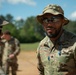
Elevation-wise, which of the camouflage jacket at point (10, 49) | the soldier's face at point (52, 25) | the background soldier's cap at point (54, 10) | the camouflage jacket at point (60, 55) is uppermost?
the camouflage jacket at point (10, 49)

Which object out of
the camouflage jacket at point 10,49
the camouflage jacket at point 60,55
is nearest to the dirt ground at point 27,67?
the camouflage jacket at point 10,49

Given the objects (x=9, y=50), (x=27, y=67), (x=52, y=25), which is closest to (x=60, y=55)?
(x=52, y=25)

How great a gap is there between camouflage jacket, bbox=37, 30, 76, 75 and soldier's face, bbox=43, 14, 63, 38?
0.15 meters

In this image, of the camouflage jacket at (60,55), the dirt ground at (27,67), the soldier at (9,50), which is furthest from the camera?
the dirt ground at (27,67)

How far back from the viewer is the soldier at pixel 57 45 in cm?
426

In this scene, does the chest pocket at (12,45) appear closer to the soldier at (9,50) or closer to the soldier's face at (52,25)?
the soldier at (9,50)

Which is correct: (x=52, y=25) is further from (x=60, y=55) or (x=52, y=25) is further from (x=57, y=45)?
(x=60, y=55)

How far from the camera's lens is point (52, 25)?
169 inches

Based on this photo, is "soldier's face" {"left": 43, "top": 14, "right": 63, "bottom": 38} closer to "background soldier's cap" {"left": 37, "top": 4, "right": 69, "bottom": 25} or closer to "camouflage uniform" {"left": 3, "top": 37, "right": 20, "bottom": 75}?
"background soldier's cap" {"left": 37, "top": 4, "right": 69, "bottom": 25}

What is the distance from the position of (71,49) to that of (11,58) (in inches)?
285

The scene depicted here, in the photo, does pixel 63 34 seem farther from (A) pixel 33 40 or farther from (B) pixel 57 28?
(A) pixel 33 40

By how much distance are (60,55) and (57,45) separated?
0.61 ft

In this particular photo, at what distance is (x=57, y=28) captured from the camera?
429 cm

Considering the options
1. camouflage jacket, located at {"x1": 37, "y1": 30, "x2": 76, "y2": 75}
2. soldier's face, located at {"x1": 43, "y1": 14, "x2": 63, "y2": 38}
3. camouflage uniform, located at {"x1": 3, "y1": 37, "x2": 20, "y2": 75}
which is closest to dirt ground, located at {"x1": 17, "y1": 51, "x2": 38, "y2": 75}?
camouflage uniform, located at {"x1": 3, "y1": 37, "x2": 20, "y2": 75}
